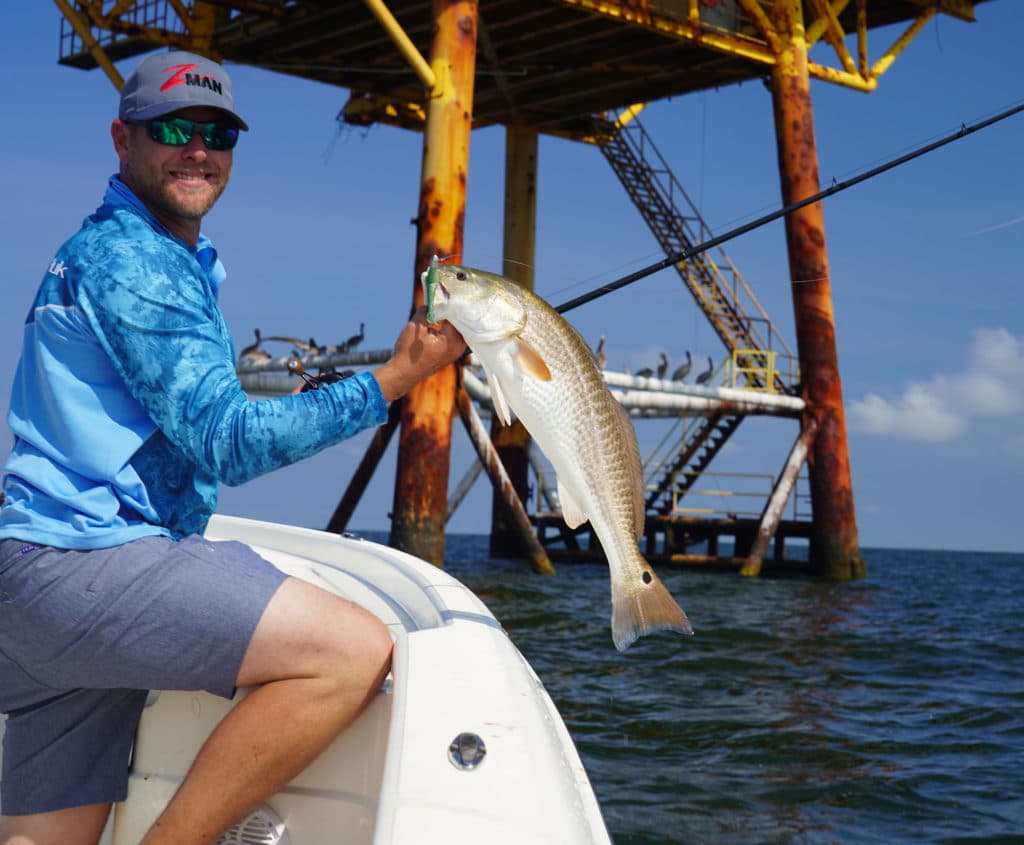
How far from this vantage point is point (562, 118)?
916 inches

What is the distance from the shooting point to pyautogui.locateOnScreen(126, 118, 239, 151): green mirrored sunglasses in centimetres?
269

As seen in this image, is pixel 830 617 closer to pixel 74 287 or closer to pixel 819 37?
pixel 819 37

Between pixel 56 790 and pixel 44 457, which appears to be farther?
pixel 56 790

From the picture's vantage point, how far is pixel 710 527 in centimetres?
2288

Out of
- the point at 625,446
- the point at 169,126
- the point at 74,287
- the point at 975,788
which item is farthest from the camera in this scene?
the point at 975,788

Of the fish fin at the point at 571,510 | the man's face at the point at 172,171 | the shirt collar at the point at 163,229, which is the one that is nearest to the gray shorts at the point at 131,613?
the shirt collar at the point at 163,229

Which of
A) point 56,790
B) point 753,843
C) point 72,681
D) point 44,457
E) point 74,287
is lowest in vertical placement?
point 753,843

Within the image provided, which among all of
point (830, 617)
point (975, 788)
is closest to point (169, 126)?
point (975, 788)

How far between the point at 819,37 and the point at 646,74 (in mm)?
2938

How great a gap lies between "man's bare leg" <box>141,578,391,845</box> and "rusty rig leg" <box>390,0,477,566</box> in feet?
38.6

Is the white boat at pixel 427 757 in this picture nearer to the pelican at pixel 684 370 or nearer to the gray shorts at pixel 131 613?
the gray shorts at pixel 131 613

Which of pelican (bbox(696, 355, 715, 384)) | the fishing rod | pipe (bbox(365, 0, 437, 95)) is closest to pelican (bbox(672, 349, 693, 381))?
pelican (bbox(696, 355, 715, 384))

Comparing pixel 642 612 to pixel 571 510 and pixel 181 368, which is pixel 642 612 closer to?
pixel 571 510

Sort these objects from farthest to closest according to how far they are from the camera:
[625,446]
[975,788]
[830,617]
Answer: [830,617], [975,788], [625,446]
